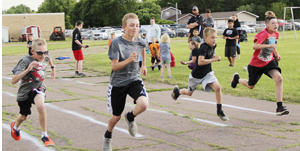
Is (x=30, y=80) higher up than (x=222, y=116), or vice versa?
(x=30, y=80)

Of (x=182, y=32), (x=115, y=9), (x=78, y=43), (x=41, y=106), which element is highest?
(x=115, y=9)

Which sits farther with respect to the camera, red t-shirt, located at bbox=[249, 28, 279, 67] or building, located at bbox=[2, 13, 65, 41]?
building, located at bbox=[2, 13, 65, 41]

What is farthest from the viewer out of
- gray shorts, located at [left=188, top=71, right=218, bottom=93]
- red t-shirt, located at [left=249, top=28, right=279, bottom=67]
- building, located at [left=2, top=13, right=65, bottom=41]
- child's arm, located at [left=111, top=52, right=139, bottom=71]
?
building, located at [left=2, top=13, right=65, bottom=41]

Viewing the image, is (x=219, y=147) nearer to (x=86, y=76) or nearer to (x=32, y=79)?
(x=32, y=79)

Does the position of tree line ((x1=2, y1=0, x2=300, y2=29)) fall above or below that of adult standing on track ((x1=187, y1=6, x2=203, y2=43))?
above

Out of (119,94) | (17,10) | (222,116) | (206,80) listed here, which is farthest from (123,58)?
(17,10)

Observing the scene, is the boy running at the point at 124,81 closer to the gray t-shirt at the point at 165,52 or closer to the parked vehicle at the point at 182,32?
the gray t-shirt at the point at 165,52

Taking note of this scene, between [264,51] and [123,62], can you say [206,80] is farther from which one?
[123,62]

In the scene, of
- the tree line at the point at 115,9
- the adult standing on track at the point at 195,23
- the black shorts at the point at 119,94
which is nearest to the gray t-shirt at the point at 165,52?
the adult standing on track at the point at 195,23

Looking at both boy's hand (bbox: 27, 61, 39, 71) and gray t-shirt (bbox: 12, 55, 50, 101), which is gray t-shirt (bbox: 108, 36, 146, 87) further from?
gray t-shirt (bbox: 12, 55, 50, 101)

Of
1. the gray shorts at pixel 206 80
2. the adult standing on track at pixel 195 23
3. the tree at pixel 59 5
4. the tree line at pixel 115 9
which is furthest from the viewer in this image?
the tree at pixel 59 5

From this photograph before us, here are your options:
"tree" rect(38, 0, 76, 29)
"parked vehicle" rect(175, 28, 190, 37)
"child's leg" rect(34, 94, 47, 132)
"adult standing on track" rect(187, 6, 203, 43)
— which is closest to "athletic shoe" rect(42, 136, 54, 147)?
"child's leg" rect(34, 94, 47, 132)

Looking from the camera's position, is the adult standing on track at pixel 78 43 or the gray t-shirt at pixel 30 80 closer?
the gray t-shirt at pixel 30 80

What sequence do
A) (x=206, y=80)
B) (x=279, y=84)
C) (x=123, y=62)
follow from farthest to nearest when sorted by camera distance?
(x=279, y=84) → (x=206, y=80) → (x=123, y=62)
